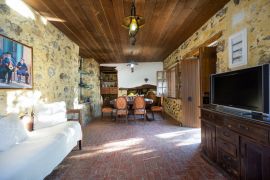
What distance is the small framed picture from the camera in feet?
8.45

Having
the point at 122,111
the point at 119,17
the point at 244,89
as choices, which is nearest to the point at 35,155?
the point at 244,89

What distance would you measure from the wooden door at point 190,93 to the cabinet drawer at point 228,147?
2.84m

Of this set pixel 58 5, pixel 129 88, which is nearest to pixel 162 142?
pixel 58 5

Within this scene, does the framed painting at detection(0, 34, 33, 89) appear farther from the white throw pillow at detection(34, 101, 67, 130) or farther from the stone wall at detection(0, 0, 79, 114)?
the white throw pillow at detection(34, 101, 67, 130)

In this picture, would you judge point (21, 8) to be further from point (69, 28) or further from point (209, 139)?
point (209, 139)

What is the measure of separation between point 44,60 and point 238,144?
3576mm

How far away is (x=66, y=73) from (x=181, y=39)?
3.43 meters

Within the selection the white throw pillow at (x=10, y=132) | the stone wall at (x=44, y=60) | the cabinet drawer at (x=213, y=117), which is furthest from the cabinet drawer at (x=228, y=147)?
the stone wall at (x=44, y=60)

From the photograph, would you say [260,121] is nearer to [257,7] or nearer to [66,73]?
[257,7]

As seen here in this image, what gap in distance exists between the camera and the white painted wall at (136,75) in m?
9.04

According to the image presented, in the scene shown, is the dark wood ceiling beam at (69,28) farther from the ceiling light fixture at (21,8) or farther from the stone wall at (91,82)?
the stone wall at (91,82)

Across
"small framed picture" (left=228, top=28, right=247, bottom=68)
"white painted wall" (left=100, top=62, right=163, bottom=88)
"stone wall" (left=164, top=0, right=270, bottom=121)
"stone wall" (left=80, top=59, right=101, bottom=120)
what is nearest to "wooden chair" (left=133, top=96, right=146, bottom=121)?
"stone wall" (left=80, top=59, right=101, bottom=120)

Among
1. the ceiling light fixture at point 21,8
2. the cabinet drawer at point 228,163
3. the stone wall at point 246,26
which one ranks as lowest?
the cabinet drawer at point 228,163

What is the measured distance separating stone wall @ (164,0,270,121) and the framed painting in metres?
3.40
